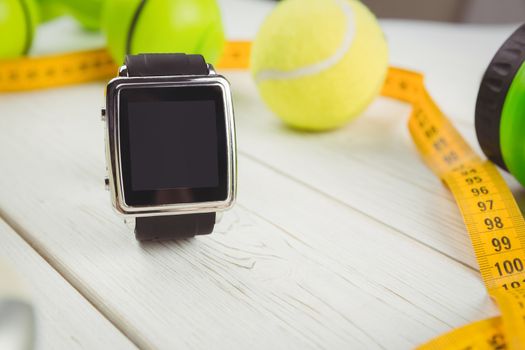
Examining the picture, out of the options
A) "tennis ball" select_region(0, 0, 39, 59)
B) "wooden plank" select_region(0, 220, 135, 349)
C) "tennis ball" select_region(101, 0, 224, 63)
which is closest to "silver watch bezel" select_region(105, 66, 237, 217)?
"wooden plank" select_region(0, 220, 135, 349)

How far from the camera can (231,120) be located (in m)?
0.77

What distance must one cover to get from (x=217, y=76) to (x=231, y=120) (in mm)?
55

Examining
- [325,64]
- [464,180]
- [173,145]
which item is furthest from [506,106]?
[173,145]

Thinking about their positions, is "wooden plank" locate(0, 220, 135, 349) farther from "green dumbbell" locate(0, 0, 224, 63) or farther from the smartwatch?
"green dumbbell" locate(0, 0, 224, 63)

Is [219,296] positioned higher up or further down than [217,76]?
further down

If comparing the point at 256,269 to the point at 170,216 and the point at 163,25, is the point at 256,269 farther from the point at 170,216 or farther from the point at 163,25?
the point at 163,25

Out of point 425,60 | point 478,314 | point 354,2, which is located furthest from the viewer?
point 425,60

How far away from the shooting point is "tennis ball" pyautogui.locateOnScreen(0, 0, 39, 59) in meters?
1.44

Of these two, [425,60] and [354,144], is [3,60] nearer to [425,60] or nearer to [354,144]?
[354,144]

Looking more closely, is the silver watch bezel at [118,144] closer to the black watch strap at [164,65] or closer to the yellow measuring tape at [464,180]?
the black watch strap at [164,65]

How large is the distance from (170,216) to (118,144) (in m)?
0.11

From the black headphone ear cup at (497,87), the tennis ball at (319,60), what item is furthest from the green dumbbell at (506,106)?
the tennis ball at (319,60)

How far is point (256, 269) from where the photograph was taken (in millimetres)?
839

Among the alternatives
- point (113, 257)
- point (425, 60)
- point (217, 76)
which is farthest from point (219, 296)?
point (425, 60)
